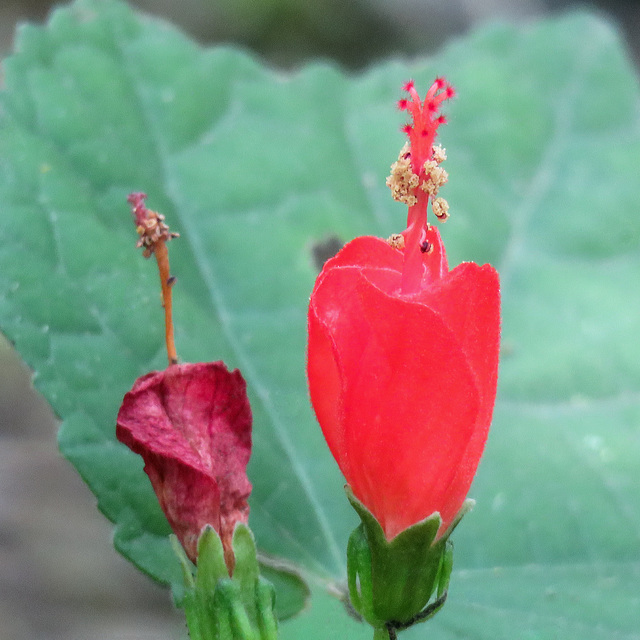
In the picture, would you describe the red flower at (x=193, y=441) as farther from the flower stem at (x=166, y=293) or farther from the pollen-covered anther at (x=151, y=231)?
the pollen-covered anther at (x=151, y=231)

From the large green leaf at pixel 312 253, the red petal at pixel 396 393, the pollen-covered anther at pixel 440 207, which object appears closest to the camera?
the red petal at pixel 396 393

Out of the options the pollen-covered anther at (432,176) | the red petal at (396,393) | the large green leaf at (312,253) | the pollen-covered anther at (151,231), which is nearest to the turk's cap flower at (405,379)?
the red petal at (396,393)

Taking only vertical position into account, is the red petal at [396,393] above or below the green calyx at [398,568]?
above

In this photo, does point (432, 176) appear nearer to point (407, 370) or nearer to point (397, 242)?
point (397, 242)

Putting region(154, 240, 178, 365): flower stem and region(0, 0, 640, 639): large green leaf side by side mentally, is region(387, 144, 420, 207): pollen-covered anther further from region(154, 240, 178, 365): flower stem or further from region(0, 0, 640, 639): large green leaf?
region(0, 0, 640, 639): large green leaf

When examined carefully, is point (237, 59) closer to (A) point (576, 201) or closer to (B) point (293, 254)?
(B) point (293, 254)

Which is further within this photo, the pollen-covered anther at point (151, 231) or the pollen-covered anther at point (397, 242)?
the pollen-covered anther at point (151, 231)

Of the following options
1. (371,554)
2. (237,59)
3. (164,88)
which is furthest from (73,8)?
(371,554)

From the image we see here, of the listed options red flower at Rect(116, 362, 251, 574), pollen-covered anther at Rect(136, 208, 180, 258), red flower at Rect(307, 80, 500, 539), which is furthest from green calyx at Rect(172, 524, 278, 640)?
pollen-covered anther at Rect(136, 208, 180, 258)
